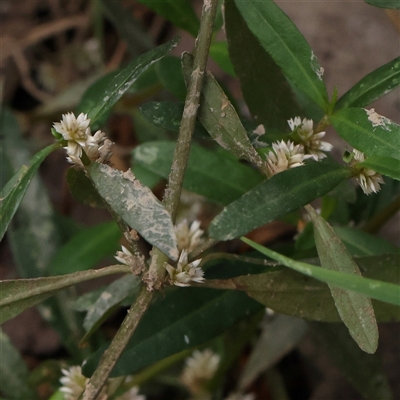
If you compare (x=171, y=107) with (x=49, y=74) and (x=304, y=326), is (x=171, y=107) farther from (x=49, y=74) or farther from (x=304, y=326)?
(x=49, y=74)

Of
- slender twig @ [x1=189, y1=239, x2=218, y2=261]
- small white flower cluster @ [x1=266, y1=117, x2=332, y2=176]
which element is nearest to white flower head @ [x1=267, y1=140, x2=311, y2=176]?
small white flower cluster @ [x1=266, y1=117, x2=332, y2=176]

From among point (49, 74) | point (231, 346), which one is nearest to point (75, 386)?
point (231, 346)

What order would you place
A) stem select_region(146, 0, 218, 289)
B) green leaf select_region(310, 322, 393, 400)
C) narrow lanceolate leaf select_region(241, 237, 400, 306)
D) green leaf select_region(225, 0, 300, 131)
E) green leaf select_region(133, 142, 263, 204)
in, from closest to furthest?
narrow lanceolate leaf select_region(241, 237, 400, 306), stem select_region(146, 0, 218, 289), green leaf select_region(225, 0, 300, 131), green leaf select_region(133, 142, 263, 204), green leaf select_region(310, 322, 393, 400)

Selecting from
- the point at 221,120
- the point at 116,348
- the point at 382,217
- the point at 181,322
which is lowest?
the point at 382,217

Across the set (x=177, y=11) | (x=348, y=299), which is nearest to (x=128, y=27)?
(x=177, y=11)

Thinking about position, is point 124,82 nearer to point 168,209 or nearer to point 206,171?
point 168,209

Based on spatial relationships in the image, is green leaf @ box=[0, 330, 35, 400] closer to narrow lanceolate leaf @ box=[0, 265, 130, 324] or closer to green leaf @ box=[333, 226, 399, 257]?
narrow lanceolate leaf @ box=[0, 265, 130, 324]
